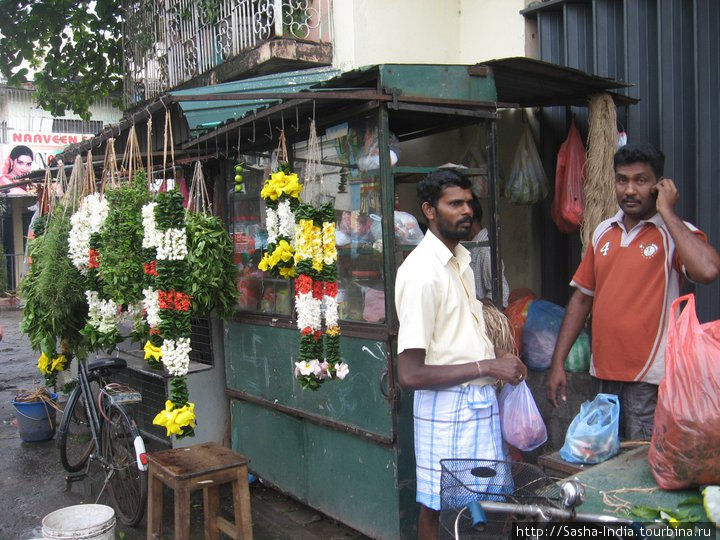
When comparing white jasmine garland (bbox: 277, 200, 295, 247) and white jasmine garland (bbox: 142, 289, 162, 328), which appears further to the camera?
white jasmine garland (bbox: 142, 289, 162, 328)

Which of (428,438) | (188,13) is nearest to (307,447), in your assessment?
(428,438)

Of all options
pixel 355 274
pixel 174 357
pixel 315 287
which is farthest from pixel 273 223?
pixel 174 357

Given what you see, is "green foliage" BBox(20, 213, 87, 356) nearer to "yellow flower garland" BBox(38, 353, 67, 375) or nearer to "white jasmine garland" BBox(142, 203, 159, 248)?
"yellow flower garland" BBox(38, 353, 67, 375)

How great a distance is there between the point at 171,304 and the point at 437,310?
5.32 feet

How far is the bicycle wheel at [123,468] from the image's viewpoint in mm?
4828

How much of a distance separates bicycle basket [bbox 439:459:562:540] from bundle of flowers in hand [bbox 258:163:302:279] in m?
1.64

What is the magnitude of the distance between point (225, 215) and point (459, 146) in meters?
2.01

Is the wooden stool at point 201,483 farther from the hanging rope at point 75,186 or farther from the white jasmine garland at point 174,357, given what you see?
the hanging rope at point 75,186

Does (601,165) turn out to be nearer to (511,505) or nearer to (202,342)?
(511,505)

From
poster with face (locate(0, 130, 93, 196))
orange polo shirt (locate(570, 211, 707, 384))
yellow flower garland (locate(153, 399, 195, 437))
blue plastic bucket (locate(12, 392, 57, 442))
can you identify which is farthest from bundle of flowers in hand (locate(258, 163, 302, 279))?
poster with face (locate(0, 130, 93, 196))

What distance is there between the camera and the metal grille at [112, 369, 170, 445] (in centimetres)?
572

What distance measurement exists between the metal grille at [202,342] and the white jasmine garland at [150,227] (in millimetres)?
1906

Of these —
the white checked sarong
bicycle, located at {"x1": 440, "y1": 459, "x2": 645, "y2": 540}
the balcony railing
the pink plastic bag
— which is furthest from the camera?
the balcony railing

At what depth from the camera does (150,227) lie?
3.76m
